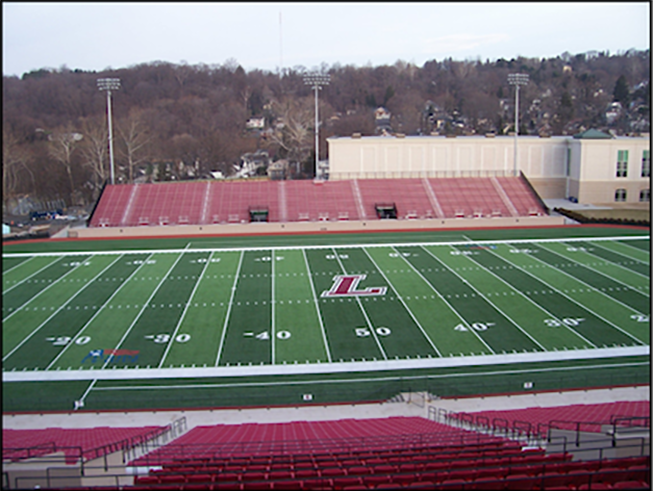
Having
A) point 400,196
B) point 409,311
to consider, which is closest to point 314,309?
point 409,311

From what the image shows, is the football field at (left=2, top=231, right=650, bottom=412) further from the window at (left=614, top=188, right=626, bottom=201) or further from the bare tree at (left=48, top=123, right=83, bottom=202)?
the bare tree at (left=48, top=123, right=83, bottom=202)

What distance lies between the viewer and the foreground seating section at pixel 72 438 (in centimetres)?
1012

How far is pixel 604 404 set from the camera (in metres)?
13.2

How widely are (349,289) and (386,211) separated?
50.2 feet

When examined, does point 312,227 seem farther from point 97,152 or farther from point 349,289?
point 97,152

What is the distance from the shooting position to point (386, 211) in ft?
120

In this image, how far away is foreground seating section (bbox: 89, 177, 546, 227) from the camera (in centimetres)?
3559

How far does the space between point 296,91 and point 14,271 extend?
78.0 meters

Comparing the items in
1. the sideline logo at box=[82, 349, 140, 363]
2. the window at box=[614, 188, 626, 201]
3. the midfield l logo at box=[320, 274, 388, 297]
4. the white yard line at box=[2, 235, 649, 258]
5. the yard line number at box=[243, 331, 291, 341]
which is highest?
the window at box=[614, 188, 626, 201]

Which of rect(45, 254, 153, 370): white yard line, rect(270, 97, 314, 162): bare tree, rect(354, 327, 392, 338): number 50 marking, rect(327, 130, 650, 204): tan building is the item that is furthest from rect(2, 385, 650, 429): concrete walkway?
rect(270, 97, 314, 162): bare tree

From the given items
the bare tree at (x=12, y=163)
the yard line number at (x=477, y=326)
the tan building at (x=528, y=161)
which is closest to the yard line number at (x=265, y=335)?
the yard line number at (x=477, y=326)

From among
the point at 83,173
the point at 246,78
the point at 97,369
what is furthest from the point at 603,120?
the point at 97,369

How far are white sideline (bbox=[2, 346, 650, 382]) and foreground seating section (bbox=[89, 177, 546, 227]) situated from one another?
19879 mm

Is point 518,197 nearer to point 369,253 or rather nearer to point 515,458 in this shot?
point 369,253
